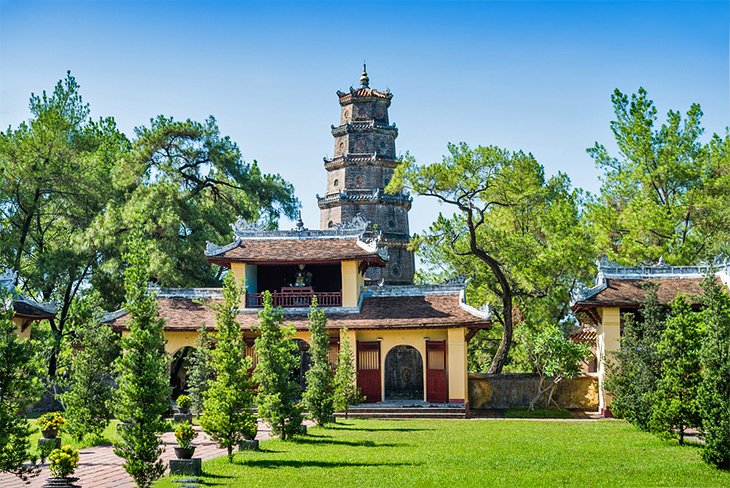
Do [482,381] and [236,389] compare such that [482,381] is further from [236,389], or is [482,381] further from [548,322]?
[236,389]

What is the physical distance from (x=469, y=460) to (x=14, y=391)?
8.13 m

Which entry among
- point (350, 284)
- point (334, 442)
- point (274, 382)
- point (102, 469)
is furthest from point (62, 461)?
point (350, 284)

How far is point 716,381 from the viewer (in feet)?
50.2

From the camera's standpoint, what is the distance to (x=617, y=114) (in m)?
35.6

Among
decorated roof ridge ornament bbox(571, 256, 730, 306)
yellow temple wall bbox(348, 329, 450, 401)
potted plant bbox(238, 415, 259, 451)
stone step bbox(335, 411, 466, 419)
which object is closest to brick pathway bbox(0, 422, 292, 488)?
potted plant bbox(238, 415, 259, 451)

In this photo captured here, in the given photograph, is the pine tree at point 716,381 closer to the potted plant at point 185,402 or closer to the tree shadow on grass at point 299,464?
the tree shadow on grass at point 299,464

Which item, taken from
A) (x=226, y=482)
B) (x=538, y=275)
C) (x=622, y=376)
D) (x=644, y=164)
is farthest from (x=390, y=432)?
(x=644, y=164)

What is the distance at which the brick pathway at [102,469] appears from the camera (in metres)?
14.1

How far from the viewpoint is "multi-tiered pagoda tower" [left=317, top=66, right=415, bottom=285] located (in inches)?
1763

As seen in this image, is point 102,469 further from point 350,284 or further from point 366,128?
point 366,128

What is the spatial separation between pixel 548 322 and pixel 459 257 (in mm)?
4378

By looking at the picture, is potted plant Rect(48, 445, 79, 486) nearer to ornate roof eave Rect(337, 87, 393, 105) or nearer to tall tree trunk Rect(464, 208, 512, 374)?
tall tree trunk Rect(464, 208, 512, 374)

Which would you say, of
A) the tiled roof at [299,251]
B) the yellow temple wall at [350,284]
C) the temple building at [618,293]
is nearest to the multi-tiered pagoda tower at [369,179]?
the tiled roof at [299,251]

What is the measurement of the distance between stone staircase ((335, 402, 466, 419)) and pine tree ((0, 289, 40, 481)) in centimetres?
1604
